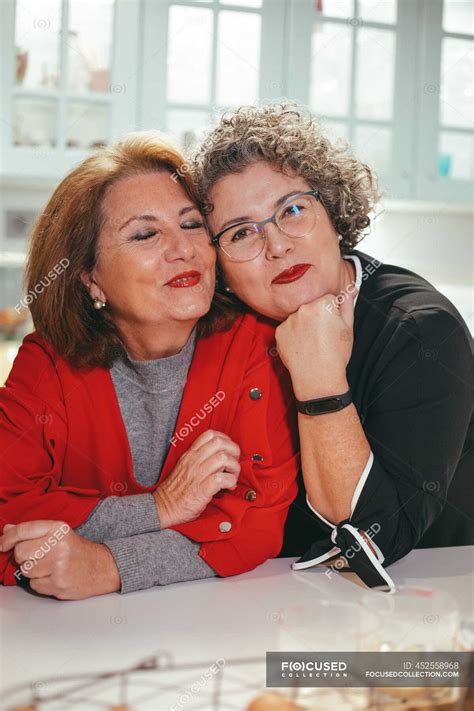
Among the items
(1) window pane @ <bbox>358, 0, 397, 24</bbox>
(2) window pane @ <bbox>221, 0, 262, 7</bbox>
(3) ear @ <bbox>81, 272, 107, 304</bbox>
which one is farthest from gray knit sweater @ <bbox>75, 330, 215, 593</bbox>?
(1) window pane @ <bbox>358, 0, 397, 24</bbox>

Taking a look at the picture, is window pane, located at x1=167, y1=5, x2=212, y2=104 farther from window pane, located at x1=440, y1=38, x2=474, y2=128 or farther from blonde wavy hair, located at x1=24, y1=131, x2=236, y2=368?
blonde wavy hair, located at x1=24, y1=131, x2=236, y2=368

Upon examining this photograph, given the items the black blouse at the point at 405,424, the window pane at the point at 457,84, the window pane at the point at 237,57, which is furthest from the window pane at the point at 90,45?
the black blouse at the point at 405,424

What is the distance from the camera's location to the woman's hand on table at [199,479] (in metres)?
1.18

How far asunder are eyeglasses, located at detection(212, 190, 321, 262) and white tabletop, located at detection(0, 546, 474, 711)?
500 millimetres

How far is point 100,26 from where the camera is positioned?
2875 millimetres

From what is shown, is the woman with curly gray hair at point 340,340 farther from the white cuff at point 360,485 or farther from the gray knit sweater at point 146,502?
the gray knit sweater at point 146,502

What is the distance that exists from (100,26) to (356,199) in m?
1.88

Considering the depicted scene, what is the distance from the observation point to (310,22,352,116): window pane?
3066mm

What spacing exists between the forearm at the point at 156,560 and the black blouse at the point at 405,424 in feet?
0.55

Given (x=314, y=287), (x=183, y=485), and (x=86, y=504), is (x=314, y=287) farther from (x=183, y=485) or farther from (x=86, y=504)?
(x=86, y=504)

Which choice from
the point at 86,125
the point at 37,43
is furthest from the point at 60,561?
the point at 37,43

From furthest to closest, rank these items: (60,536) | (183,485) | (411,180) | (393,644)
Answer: (411,180) < (183,485) < (60,536) < (393,644)

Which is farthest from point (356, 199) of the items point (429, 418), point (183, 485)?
point (183, 485)

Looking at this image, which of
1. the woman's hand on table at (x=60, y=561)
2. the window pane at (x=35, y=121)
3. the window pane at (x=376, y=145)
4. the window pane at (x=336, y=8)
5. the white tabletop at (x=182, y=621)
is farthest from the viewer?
the window pane at (x=376, y=145)
